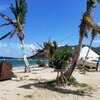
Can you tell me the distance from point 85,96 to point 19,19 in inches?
630

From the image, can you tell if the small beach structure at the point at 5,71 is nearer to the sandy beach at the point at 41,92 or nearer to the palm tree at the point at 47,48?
the sandy beach at the point at 41,92

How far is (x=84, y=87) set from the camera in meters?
18.5

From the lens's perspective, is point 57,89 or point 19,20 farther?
point 19,20

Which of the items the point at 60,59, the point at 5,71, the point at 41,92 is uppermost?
the point at 60,59

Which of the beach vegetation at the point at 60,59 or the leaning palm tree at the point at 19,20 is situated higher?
the leaning palm tree at the point at 19,20

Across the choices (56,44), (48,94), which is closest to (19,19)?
(56,44)

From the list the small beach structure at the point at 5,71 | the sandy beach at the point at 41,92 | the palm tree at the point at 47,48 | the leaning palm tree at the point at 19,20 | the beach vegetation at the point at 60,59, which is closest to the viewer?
the sandy beach at the point at 41,92

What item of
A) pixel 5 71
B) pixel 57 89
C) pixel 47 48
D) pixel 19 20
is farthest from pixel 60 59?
pixel 47 48

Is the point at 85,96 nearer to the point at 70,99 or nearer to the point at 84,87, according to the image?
the point at 70,99

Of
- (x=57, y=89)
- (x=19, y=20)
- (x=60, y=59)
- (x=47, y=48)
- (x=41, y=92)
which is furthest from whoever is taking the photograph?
(x=47, y=48)

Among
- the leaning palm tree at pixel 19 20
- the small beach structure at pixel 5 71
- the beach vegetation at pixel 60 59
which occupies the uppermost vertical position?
the leaning palm tree at pixel 19 20

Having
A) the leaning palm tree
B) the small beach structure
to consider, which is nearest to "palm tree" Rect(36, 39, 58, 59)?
the leaning palm tree

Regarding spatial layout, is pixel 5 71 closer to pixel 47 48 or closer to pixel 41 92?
pixel 41 92

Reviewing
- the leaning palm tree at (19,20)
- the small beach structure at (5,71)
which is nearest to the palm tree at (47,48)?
the leaning palm tree at (19,20)
